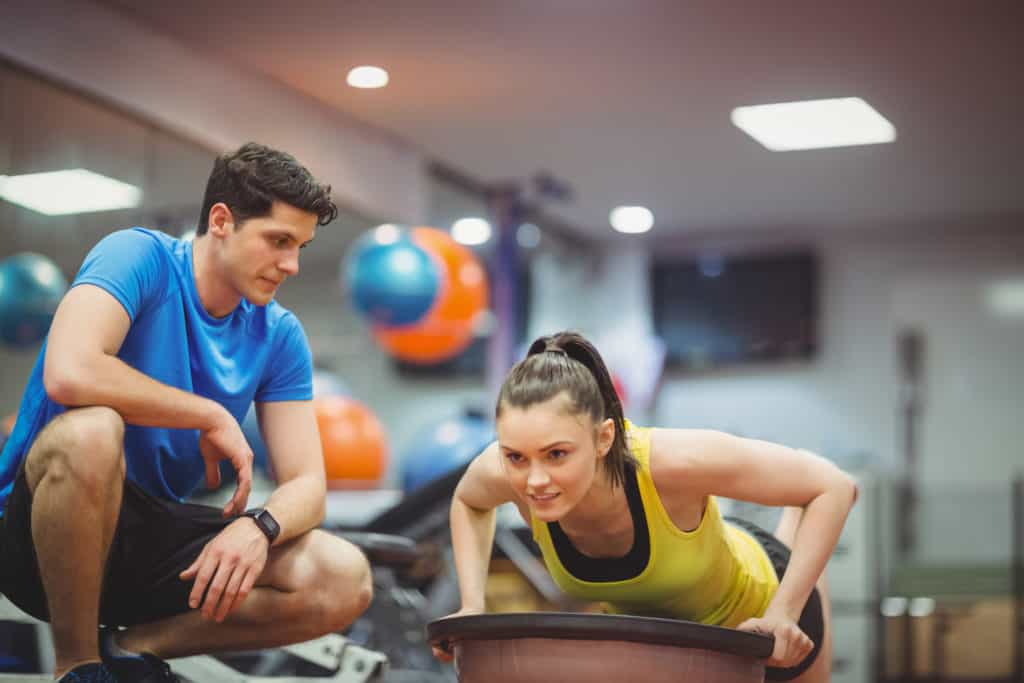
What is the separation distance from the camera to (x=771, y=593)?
2311 mm

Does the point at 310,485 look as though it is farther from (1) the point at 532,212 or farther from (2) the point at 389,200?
(1) the point at 532,212

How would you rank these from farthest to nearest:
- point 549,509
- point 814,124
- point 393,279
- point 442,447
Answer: point 814,124
point 442,447
point 393,279
point 549,509

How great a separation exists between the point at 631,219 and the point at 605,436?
6.98 metres

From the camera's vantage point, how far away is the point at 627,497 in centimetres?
197

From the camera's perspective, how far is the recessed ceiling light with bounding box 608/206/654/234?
8500mm

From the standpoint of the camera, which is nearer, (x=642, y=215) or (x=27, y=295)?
(x=27, y=295)

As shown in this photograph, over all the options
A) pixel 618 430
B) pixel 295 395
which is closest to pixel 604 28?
pixel 295 395

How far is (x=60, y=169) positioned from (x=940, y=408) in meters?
6.27

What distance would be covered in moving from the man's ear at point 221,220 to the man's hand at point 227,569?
498 millimetres

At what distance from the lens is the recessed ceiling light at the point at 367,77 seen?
5.61m

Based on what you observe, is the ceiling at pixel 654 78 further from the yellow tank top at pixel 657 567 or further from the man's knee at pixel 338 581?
the yellow tank top at pixel 657 567

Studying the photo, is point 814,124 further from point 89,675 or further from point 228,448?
point 89,675

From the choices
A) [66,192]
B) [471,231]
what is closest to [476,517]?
[66,192]

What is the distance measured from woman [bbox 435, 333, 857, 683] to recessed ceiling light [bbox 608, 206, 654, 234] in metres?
6.41
